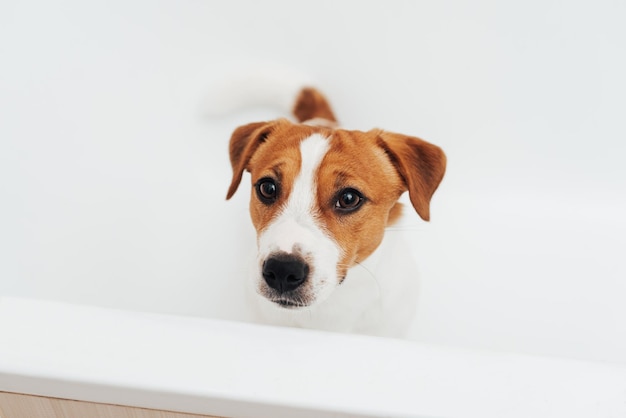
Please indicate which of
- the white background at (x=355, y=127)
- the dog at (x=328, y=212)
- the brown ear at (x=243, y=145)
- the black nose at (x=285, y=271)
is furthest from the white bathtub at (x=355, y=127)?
the black nose at (x=285, y=271)

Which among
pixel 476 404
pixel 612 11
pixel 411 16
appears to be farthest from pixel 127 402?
pixel 612 11

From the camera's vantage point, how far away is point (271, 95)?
6.08 feet

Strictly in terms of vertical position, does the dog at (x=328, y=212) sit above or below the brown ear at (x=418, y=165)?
below

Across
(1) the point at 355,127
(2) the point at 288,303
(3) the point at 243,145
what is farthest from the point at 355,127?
(2) the point at 288,303

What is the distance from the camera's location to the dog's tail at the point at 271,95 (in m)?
1.74

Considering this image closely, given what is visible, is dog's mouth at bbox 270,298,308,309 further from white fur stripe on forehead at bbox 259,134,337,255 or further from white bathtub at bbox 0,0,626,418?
white bathtub at bbox 0,0,626,418

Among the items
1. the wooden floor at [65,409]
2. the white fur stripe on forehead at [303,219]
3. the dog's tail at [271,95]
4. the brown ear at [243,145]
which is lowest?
Result: the wooden floor at [65,409]

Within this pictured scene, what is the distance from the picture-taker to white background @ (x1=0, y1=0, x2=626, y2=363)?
175cm

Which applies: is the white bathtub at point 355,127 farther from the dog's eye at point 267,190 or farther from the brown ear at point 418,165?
the dog's eye at point 267,190

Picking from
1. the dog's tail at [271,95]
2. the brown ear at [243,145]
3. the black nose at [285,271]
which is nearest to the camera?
the black nose at [285,271]

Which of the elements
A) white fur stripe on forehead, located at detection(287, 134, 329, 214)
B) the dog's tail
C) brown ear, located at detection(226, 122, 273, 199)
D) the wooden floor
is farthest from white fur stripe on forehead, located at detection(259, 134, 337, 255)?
the dog's tail

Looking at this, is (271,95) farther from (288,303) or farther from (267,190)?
(288,303)

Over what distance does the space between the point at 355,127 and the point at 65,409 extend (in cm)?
137

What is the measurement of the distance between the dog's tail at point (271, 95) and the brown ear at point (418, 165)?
557mm
